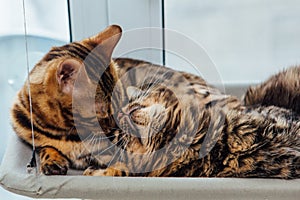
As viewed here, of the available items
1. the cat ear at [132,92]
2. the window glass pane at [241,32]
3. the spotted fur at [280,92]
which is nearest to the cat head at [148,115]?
the cat ear at [132,92]

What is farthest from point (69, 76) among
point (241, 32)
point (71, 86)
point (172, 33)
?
point (241, 32)

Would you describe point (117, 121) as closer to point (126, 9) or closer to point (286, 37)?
point (126, 9)

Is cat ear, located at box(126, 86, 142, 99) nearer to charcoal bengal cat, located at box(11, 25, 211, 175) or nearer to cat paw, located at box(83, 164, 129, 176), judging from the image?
charcoal bengal cat, located at box(11, 25, 211, 175)

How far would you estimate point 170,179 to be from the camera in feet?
2.68

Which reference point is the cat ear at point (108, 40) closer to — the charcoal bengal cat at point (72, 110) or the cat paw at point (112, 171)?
the charcoal bengal cat at point (72, 110)

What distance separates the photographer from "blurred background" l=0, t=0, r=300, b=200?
1.24 meters

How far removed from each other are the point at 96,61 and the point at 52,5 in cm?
42

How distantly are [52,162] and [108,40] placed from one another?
0.93 ft

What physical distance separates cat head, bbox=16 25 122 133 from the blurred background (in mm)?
93

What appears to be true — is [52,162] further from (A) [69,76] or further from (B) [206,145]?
(B) [206,145]

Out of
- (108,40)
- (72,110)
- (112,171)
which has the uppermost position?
(108,40)

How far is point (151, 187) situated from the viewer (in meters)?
0.80

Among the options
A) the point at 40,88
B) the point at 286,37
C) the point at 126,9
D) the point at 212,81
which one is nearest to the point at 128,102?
the point at 40,88

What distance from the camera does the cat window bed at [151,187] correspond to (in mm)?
800
